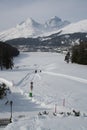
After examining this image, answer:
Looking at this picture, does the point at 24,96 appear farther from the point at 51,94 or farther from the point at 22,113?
the point at 22,113

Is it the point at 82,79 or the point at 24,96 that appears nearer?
the point at 24,96

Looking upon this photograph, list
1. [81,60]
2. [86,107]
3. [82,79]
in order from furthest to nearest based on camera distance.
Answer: [81,60]
[82,79]
[86,107]

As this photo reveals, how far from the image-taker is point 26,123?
1844 centimetres

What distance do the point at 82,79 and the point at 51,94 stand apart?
19328 millimetres

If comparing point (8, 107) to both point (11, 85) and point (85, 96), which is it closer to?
point (85, 96)

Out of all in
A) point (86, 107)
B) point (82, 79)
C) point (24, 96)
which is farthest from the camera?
point (82, 79)

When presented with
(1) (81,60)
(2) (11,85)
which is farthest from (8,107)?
(1) (81,60)

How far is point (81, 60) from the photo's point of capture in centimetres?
9194

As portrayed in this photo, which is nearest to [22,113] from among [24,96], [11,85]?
[24,96]

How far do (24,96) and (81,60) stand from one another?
56.3m

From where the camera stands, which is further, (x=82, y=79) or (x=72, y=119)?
(x=82, y=79)

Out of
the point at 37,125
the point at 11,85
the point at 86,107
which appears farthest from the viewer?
the point at 11,85

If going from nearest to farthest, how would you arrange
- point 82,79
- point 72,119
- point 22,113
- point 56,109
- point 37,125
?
1. point 37,125
2. point 72,119
3. point 22,113
4. point 56,109
5. point 82,79

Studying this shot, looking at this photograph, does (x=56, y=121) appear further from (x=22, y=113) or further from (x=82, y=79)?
(x=82, y=79)
